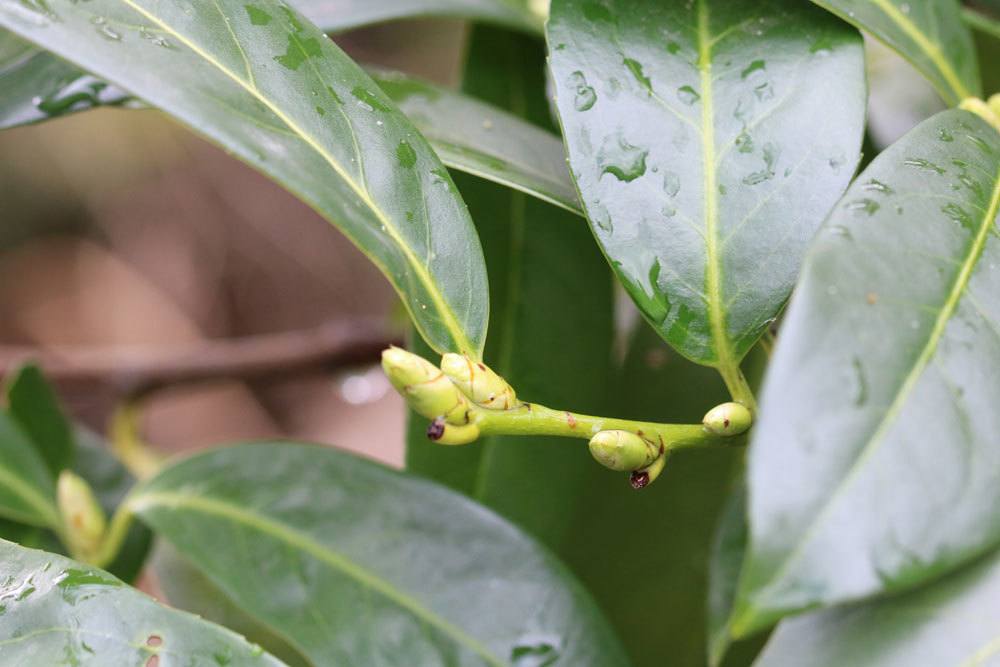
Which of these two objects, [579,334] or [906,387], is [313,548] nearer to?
[579,334]

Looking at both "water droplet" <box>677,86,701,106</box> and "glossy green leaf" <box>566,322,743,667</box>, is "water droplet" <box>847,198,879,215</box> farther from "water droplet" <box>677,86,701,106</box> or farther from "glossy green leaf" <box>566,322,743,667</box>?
"glossy green leaf" <box>566,322,743,667</box>

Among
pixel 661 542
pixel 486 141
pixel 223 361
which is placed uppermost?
pixel 486 141

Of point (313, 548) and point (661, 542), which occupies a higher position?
point (313, 548)

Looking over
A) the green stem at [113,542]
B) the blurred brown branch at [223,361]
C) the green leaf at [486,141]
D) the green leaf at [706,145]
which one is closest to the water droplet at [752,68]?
the green leaf at [706,145]

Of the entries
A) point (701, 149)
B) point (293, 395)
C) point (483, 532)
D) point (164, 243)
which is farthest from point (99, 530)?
point (164, 243)

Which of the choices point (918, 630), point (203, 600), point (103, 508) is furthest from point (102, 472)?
point (918, 630)
